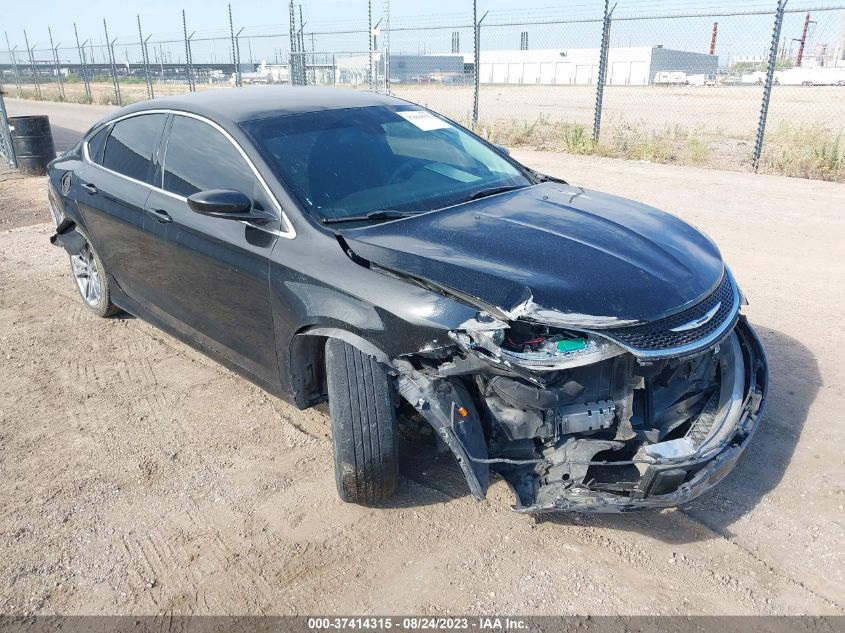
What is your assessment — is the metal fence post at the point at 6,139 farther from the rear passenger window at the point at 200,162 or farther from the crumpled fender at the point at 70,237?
the rear passenger window at the point at 200,162

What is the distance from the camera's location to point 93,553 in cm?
282

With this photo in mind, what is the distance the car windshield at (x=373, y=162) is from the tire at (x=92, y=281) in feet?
6.61

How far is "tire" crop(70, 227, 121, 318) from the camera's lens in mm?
4852

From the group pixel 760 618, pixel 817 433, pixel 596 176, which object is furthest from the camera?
pixel 596 176

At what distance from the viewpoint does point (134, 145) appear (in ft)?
14.2

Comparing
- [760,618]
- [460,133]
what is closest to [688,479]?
[760,618]

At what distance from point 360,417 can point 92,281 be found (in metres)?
3.34

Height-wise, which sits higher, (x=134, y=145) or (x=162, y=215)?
(x=134, y=145)

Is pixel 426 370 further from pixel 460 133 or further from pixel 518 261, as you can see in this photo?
pixel 460 133

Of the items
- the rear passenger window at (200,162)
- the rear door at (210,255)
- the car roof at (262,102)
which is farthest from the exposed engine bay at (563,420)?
the car roof at (262,102)

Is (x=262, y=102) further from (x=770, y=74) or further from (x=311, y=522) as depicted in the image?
(x=770, y=74)

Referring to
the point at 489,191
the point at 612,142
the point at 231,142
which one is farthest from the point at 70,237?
the point at 612,142

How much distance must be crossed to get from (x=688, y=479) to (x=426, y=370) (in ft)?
3.50

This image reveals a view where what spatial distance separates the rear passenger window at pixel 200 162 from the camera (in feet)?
11.3
